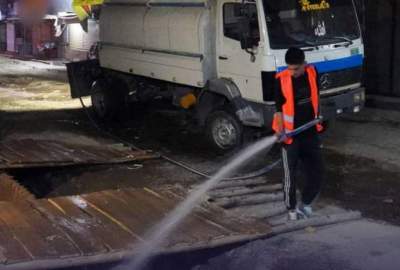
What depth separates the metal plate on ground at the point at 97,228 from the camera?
16.6 ft

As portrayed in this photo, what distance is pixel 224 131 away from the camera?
32.2ft

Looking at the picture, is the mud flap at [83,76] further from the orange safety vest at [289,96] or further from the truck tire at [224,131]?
the orange safety vest at [289,96]

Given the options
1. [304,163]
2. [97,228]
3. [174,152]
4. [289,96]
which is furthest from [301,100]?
[174,152]

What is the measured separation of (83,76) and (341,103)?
6.74m

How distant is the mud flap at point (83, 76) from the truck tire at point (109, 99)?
41 centimetres

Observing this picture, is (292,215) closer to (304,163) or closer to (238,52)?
(304,163)

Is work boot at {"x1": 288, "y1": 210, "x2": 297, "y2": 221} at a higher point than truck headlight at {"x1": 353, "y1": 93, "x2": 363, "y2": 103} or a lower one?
lower

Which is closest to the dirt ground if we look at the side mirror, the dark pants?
the dark pants

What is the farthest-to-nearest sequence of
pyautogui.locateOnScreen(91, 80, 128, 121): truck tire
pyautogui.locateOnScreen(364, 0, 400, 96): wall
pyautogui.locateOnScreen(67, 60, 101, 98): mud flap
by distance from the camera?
pyautogui.locateOnScreen(67, 60, 101, 98): mud flap < pyautogui.locateOnScreen(364, 0, 400, 96): wall < pyautogui.locateOnScreen(91, 80, 128, 121): truck tire

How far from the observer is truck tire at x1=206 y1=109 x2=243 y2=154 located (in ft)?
31.4

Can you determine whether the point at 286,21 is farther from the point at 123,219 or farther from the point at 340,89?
the point at 123,219

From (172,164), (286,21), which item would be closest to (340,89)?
(286,21)

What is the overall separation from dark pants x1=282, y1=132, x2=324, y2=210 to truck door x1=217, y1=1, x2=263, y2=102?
3032mm

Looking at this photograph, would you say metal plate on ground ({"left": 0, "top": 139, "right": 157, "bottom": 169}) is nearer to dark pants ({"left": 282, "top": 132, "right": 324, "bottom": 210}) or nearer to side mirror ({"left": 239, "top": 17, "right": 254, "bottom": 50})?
side mirror ({"left": 239, "top": 17, "right": 254, "bottom": 50})
